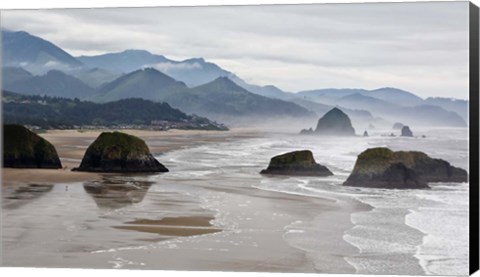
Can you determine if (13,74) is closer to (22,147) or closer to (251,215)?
(22,147)

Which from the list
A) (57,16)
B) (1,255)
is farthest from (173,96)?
(1,255)


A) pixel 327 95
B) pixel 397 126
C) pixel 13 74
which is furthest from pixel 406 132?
pixel 13 74

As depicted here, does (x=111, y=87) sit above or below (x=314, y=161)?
above

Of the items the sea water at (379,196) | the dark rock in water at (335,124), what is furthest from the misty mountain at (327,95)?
the sea water at (379,196)

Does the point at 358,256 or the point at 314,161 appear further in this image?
the point at 314,161

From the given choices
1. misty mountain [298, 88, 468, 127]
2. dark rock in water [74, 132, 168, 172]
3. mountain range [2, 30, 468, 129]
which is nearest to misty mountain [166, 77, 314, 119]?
mountain range [2, 30, 468, 129]

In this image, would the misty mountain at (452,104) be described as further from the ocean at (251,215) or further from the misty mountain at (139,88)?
the misty mountain at (139,88)

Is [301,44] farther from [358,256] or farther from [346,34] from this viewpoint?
Result: [358,256]

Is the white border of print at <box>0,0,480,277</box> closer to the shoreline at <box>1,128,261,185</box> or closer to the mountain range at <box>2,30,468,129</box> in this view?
the mountain range at <box>2,30,468,129</box>
